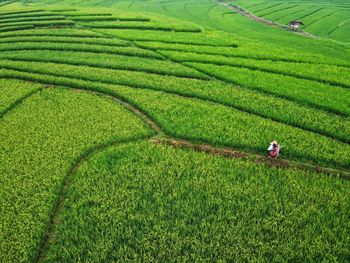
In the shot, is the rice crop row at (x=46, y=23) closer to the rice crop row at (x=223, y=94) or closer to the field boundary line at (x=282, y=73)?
the rice crop row at (x=223, y=94)

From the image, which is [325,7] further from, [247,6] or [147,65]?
[147,65]

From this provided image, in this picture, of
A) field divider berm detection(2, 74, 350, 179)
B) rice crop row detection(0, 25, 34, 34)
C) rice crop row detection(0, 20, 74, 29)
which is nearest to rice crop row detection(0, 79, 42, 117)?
field divider berm detection(2, 74, 350, 179)

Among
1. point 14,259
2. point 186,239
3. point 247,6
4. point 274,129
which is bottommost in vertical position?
point 14,259

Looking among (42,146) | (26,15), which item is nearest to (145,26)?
(26,15)

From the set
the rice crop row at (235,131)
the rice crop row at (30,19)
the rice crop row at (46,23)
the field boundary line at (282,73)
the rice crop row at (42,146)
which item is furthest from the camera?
the rice crop row at (30,19)

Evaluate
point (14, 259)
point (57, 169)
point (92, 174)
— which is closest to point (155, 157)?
point (92, 174)

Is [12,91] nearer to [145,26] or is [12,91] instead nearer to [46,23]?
[145,26]

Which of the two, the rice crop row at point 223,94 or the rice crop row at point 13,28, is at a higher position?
the rice crop row at point 13,28

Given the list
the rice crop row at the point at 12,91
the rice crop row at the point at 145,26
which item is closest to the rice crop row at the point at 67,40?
the rice crop row at the point at 145,26
